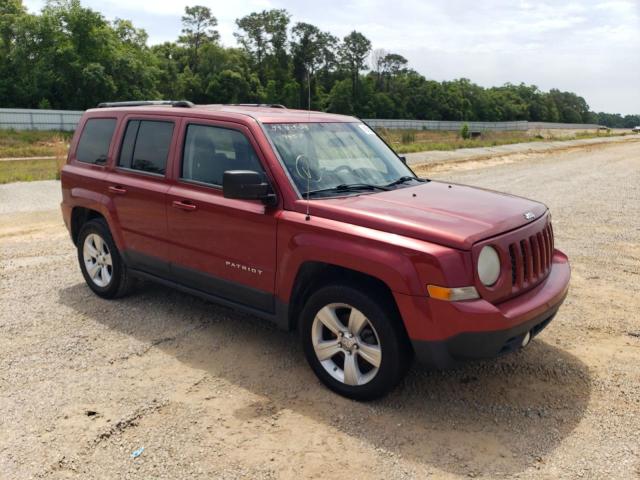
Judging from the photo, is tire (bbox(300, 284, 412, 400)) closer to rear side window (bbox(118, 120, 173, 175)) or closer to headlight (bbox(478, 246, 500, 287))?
headlight (bbox(478, 246, 500, 287))

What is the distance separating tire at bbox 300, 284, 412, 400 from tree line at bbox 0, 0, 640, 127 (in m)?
7.09

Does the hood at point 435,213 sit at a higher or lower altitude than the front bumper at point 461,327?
higher

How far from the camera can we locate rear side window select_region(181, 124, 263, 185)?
4.52 metres

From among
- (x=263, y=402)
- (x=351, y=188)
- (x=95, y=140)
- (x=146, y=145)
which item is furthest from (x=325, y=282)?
(x=95, y=140)

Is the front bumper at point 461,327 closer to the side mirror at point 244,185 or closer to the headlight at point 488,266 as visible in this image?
the headlight at point 488,266

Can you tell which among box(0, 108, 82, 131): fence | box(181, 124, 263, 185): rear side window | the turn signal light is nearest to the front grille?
the turn signal light

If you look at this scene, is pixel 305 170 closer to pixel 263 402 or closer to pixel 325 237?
pixel 325 237

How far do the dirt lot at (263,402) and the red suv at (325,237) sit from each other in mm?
406

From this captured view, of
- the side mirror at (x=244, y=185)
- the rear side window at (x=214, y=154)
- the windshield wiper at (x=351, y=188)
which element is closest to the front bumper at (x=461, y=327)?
the windshield wiper at (x=351, y=188)

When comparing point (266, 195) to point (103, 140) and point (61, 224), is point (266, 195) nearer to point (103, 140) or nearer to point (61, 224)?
point (103, 140)

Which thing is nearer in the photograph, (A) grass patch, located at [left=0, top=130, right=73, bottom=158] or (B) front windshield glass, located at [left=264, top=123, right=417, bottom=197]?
(B) front windshield glass, located at [left=264, top=123, right=417, bottom=197]

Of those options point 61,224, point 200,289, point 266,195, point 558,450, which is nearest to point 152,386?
point 200,289

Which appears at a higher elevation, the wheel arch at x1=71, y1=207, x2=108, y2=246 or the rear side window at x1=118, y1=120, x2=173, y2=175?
the rear side window at x1=118, y1=120, x2=173, y2=175

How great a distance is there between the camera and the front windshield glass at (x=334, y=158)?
4375mm
